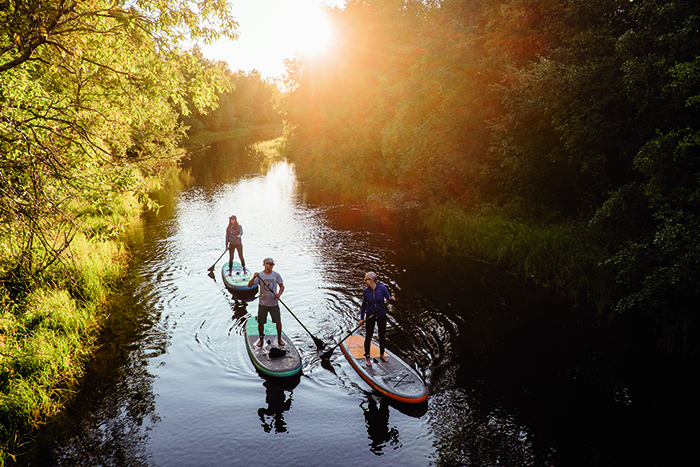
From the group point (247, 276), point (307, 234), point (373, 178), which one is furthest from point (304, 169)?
point (247, 276)

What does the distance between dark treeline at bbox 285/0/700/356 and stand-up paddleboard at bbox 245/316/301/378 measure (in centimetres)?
950

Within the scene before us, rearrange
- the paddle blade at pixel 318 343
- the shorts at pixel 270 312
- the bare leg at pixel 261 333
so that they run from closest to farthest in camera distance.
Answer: the shorts at pixel 270 312
the bare leg at pixel 261 333
the paddle blade at pixel 318 343

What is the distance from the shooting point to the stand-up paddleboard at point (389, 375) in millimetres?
9531

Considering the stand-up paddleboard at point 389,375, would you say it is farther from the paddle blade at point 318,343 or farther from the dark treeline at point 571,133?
the dark treeline at point 571,133

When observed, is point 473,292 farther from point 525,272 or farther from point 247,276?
point 247,276

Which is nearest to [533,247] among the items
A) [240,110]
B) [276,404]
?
[276,404]

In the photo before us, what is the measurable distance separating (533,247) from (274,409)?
12.9 meters

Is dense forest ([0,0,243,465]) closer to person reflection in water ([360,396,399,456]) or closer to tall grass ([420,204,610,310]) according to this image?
person reflection in water ([360,396,399,456])

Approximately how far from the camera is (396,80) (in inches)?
1102

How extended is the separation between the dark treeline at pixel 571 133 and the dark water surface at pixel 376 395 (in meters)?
2.64

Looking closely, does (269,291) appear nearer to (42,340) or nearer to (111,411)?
(111,411)

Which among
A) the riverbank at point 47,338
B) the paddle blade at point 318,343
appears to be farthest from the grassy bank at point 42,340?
the paddle blade at point 318,343

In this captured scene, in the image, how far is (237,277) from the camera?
16797 millimetres

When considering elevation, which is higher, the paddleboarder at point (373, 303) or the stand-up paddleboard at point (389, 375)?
the paddleboarder at point (373, 303)
